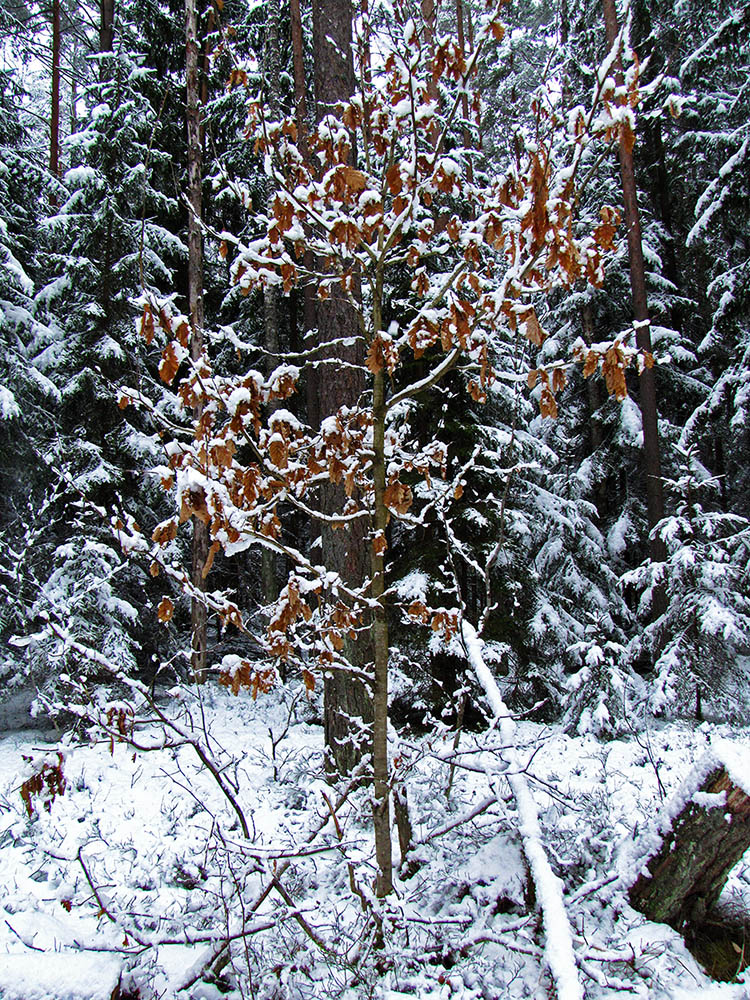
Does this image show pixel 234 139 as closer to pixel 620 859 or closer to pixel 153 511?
pixel 153 511

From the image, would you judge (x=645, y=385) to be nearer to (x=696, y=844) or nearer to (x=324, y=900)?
(x=696, y=844)

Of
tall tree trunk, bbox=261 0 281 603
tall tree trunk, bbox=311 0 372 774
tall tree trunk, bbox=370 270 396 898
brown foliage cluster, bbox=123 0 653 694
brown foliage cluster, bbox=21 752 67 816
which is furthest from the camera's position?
tall tree trunk, bbox=261 0 281 603

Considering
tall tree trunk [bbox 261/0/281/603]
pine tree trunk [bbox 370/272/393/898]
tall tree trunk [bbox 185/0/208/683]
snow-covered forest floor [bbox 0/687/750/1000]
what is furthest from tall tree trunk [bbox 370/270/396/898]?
tall tree trunk [bbox 261/0/281/603]

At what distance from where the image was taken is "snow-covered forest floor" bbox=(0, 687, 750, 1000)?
309cm

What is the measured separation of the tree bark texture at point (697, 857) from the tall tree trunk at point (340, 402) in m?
2.94

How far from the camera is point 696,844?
10.7ft

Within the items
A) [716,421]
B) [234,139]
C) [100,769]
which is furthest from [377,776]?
[234,139]

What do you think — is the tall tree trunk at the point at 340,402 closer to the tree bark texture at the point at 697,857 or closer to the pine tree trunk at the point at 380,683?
the pine tree trunk at the point at 380,683

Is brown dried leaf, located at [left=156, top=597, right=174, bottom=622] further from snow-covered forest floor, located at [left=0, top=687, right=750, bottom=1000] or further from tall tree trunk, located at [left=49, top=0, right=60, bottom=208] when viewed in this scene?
tall tree trunk, located at [left=49, top=0, right=60, bottom=208]

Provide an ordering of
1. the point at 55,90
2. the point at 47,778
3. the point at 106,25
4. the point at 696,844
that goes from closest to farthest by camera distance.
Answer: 1. the point at 47,778
2. the point at 696,844
3. the point at 106,25
4. the point at 55,90

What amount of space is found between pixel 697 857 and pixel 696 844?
0.24 feet

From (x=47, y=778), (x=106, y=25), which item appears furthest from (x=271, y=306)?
(x=47, y=778)

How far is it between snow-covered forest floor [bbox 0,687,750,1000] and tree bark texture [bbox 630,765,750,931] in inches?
5.1

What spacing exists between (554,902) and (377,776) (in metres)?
1.06
